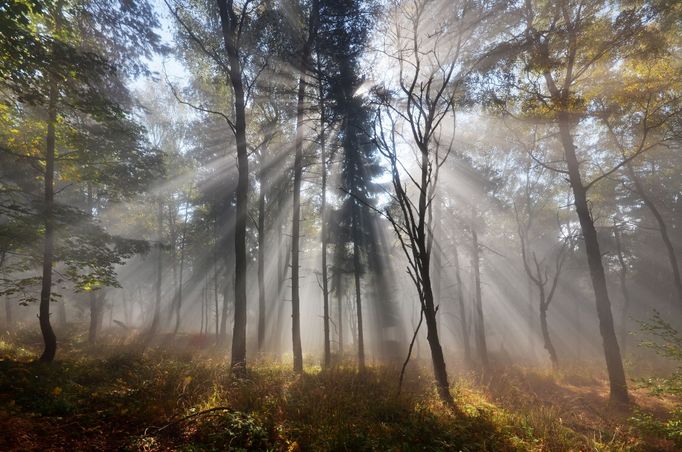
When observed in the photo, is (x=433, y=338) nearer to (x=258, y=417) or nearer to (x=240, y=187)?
(x=258, y=417)

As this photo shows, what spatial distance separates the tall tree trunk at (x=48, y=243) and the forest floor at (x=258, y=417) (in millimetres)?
1053

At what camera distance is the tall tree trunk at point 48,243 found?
9078 mm

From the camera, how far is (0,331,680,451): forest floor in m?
4.57

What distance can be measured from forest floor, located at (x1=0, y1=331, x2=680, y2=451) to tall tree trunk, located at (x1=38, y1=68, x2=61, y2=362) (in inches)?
41.5

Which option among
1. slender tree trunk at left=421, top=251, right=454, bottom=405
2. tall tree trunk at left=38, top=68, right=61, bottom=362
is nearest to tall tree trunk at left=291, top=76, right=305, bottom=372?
slender tree trunk at left=421, top=251, right=454, bottom=405

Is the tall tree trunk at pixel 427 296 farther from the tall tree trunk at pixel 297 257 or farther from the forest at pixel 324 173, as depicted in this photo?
the tall tree trunk at pixel 297 257

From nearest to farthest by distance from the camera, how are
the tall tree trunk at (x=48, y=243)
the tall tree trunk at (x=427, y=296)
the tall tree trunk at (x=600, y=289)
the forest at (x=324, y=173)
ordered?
the forest at (x=324, y=173)
the tall tree trunk at (x=427, y=296)
the tall tree trunk at (x=48, y=243)
the tall tree trunk at (x=600, y=289)

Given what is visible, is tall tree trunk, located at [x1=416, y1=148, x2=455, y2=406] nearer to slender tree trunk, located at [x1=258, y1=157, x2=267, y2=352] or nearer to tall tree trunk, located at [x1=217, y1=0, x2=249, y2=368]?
tall tree trunk, located at [x1=217, y1=0, x2=249, y2=368]

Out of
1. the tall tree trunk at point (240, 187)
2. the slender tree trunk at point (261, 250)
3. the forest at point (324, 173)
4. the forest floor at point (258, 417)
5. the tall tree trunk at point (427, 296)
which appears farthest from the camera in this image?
the slender tree trunk at point (261, 250)

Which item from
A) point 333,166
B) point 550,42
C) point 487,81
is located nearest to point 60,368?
point 333,166

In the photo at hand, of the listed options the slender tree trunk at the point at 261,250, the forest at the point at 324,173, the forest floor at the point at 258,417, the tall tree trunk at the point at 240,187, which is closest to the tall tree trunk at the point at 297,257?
the forest at the point at 324,173

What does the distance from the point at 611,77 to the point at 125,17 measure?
1632 cm

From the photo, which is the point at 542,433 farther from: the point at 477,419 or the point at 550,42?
the point at 550,42

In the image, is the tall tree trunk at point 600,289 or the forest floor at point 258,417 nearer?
the forest floor at point 258,417
